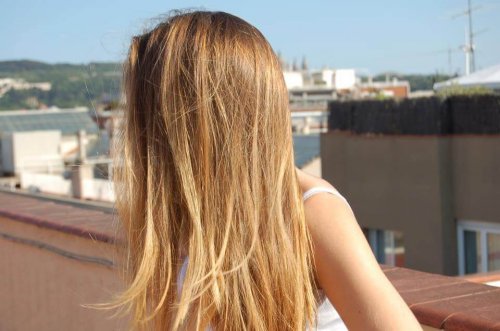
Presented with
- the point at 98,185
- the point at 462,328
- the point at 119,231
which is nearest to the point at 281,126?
the point at 119,231

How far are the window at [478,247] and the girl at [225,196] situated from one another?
17283 mm

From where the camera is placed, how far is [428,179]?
2052 cm

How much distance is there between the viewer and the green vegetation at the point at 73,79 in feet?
6.03

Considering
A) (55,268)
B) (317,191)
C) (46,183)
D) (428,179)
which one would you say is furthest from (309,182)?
(46,183)

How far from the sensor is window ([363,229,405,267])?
833 inches

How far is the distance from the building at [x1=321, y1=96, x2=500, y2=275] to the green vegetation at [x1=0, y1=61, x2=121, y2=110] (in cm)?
1169

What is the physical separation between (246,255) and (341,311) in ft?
0.59

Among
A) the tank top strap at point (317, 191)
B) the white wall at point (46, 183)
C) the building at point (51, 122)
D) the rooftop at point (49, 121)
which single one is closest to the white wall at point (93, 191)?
the white wall at point (46, 183)

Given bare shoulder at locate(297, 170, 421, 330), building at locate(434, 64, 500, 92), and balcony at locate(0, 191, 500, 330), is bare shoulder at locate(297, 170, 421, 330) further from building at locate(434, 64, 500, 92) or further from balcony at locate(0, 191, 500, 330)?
building at locate(434, 64, 500, 92)

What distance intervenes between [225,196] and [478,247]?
18.9 meters

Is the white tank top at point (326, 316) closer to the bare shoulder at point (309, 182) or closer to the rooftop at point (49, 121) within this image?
the bare shoulder at point (309, 182)

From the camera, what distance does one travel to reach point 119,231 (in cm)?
159

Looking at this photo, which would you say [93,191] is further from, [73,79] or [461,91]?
[73,79]

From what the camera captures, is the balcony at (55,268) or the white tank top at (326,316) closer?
the white tank top at (326,316)
